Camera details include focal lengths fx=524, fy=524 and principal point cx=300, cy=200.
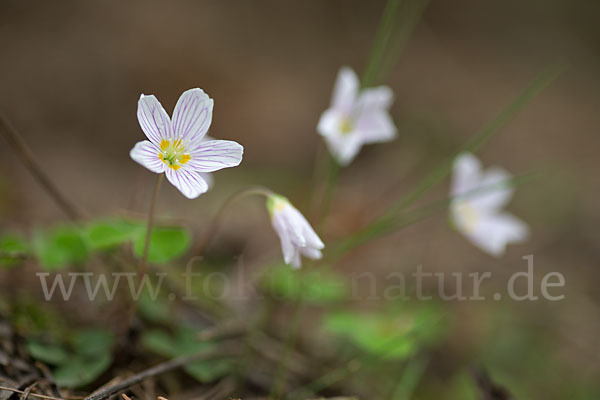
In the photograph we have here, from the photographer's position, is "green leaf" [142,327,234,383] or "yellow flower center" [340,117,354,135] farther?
"yellow flower center" [340,117,354,135]

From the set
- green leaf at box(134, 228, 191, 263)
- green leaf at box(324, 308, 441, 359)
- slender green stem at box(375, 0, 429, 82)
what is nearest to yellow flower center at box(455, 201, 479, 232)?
green leaf at box(324, 308, 441, 359)

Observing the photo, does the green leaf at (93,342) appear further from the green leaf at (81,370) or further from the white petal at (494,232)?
the white petal at (494,232)

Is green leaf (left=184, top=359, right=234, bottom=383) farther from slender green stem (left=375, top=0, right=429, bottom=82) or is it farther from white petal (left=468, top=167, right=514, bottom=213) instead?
slender green stem (left=375, top=0, right=429, bottom=82)

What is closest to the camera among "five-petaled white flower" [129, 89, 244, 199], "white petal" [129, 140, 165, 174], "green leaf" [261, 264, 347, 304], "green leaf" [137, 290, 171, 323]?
"white petal" [129, 140, 165, 174]

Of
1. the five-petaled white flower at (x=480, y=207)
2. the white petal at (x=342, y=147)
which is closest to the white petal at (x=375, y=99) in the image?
the white petal at (x=342, y=147)

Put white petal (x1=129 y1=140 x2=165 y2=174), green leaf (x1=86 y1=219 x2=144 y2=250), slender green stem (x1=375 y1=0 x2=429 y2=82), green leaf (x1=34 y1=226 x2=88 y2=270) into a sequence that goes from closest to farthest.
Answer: white petal (x1=129 y1=140 x2=165 y2=174)
green leaf (x1=86 y1=219 x2=144 y2=250)
green leaf (x1=34 y1=226 x2=88 y2=270)
slender green stem (x1=375 y1=0 x2=429 y2=82)

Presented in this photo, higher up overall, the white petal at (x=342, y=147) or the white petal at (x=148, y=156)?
the white petal at (x=342, y=147)

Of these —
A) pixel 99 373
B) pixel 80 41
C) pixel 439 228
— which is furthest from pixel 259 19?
pixel 99 373
